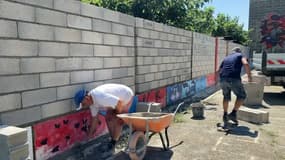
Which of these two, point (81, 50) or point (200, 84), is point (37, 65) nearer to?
point (81, 50)

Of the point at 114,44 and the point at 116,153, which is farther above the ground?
the point at 114,44

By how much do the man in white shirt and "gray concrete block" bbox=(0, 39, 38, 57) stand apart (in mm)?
998

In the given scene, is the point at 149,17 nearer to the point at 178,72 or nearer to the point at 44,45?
the point at 178,72

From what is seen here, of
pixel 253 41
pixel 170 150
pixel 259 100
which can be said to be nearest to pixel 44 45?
pixel 170 150

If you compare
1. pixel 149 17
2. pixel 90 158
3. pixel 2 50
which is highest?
pixel 149 17

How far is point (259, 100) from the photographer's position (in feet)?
27.0

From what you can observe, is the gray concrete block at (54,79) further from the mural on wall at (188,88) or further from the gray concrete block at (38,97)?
the mural on wall at (188,88)

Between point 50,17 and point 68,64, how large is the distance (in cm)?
69

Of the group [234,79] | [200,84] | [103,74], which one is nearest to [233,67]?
[234,79]

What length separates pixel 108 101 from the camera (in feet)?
13.0

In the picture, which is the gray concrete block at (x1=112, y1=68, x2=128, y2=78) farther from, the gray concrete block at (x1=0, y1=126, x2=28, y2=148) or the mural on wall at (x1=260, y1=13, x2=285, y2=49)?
the mural on wall at (x1=260, y1=13, x2=285, y2=49)

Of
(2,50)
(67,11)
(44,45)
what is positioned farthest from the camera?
(67,11)

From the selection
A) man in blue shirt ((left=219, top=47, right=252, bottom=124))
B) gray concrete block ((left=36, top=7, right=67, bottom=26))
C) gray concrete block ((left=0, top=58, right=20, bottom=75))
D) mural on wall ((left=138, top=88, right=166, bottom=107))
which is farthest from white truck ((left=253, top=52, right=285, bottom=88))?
gray concrete block ((left=0, top=58, right=20, bottom=75))

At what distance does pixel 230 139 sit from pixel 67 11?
142 inches
